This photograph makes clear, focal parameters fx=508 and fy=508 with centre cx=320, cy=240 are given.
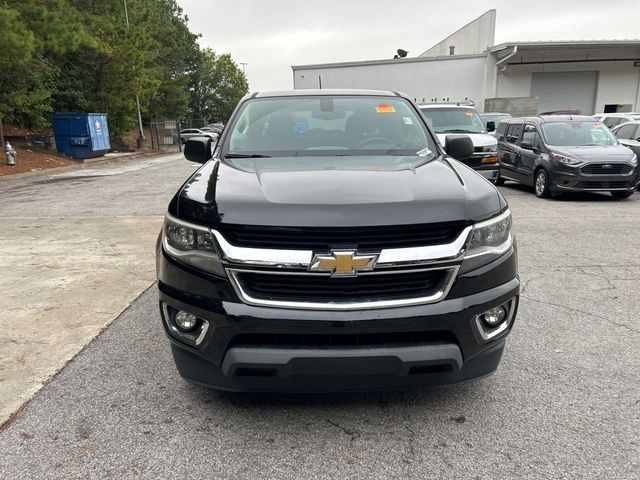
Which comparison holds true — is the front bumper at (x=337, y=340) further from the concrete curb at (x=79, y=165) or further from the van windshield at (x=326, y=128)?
the concrete curb at (x=79, y=165)

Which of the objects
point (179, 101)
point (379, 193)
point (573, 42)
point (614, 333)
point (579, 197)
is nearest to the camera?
point (379, 193)

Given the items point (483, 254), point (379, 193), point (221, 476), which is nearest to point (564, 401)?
point (483, 254)

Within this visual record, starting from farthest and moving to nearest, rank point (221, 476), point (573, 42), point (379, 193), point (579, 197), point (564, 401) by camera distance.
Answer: point (573, 42)
point (579, 197)
point (564, 401)
point (379, 193)
point (221, 476)

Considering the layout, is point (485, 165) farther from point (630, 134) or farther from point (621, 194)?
point (630, 134)

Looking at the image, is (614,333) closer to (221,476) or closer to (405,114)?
(405,114)

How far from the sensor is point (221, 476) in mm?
2342

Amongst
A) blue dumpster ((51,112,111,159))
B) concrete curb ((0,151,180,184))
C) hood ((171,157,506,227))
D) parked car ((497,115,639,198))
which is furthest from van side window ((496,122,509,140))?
blue dumpster ((51,112,111,159))

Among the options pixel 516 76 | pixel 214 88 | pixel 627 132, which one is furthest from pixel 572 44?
pixel 214 88

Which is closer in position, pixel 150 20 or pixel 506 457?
pixel 506 457

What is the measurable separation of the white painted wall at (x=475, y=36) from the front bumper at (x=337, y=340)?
40.1 metres

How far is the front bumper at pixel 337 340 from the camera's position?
2324 millimetres

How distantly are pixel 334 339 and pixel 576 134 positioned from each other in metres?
10.3

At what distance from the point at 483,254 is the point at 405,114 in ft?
6.39

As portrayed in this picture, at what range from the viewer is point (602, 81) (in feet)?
121
